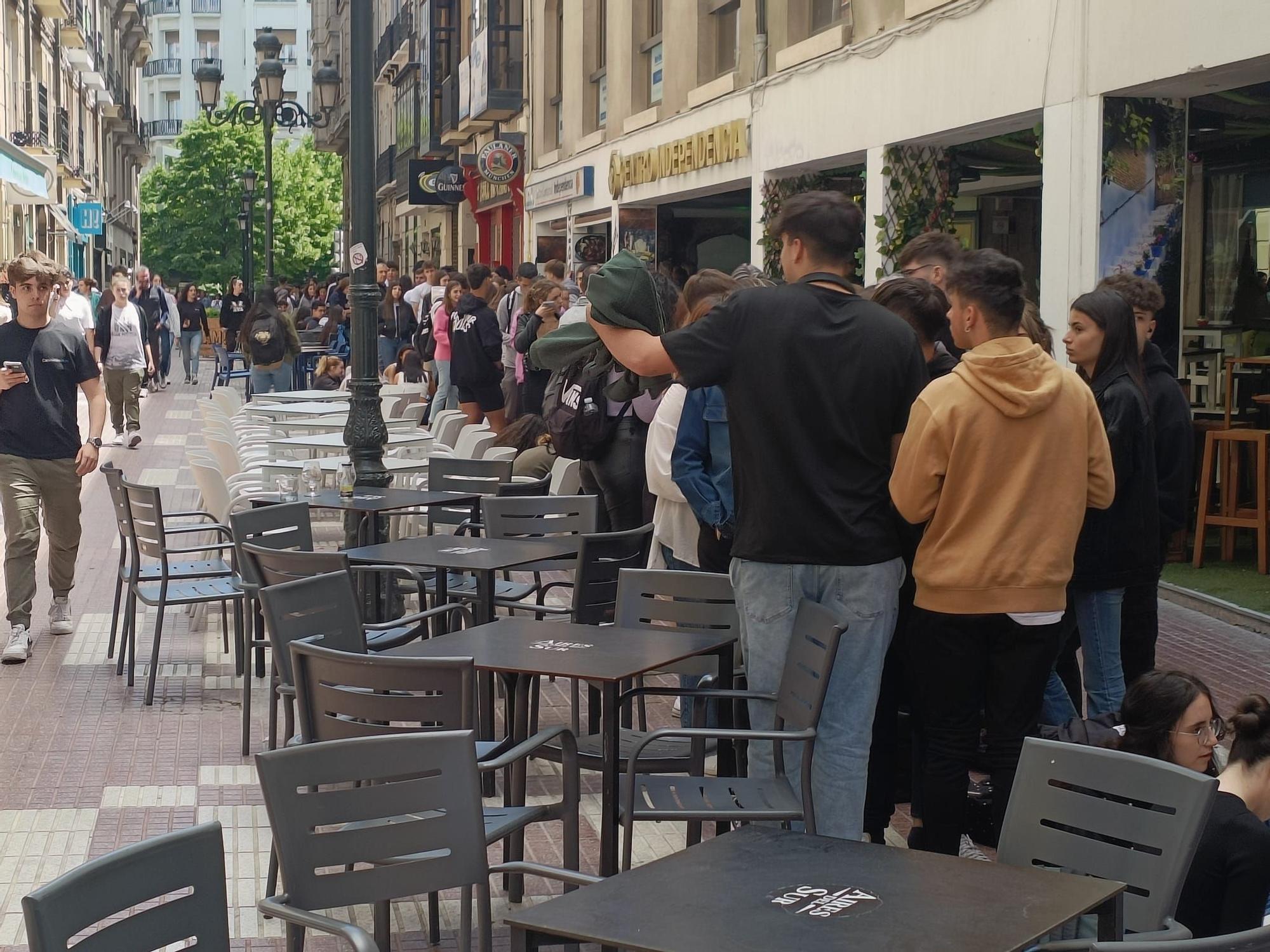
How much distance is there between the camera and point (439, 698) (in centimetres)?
440

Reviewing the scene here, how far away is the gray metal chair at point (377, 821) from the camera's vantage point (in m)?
3.48

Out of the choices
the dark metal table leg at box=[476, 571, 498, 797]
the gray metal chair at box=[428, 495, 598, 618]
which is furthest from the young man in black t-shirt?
the gray metal chair at box=[428, 495, 598, 618]

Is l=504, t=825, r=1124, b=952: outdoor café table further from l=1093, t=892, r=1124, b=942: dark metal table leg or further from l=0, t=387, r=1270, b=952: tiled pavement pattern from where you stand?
l=0, t=387, r=1270, b=952: tiled pavement pattern

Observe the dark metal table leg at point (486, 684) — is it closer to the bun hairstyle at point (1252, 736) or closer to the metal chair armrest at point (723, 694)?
the metal chair armrest at point (723, 694)

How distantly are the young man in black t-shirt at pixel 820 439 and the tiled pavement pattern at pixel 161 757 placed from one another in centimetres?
121

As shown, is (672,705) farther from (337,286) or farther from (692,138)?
(337,286)

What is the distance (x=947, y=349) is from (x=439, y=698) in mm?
2579

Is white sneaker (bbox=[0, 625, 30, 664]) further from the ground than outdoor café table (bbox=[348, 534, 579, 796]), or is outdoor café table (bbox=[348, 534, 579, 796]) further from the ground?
outdoor café table (bbox=[348, 534, 579, 796])

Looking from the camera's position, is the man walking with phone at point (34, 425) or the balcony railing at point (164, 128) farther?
the balcony railing at point (164, 128)

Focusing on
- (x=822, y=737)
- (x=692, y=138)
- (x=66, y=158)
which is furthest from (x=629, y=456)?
(x=66, y=158)

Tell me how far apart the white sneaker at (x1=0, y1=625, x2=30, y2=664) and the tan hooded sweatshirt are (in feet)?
18.5

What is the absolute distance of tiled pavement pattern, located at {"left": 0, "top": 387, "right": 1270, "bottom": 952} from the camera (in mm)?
5555

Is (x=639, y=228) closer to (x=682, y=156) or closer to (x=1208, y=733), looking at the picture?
(x=682, y=156)

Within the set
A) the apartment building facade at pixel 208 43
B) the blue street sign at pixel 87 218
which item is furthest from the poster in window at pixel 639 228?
the apartment building facade at pixel 208 43
